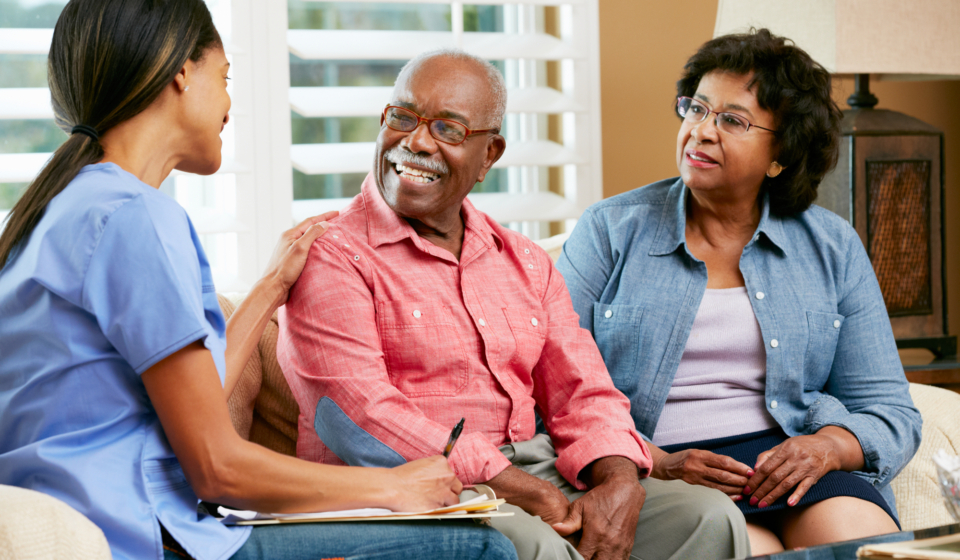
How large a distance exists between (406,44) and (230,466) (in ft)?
5.27

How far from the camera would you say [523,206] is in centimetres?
261

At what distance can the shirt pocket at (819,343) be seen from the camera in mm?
1849

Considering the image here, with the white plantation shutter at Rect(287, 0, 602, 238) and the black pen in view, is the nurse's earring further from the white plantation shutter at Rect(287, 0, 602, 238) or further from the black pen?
the black pen

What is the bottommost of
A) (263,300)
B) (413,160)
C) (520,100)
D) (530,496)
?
(530,496)

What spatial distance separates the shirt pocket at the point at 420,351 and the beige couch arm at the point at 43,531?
Result: 0.63 m

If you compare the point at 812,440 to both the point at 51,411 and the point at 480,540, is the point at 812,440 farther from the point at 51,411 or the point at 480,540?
the point at 51,411

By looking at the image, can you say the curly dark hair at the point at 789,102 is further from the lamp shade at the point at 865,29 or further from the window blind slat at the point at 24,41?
the window blind slat at the point at 24,41

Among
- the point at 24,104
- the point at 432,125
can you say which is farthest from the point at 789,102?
the point at 24,104

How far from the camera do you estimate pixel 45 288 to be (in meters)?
1.05

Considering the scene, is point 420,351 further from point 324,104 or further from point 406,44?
point 406,44

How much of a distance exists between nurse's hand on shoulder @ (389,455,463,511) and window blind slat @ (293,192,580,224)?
1.29m

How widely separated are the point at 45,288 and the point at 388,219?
2.19 feet

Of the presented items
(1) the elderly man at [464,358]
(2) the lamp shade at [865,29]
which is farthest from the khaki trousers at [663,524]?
(2) the lamp shade at [865,29]

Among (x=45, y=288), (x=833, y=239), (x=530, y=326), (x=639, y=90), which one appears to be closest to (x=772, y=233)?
(x=833, y=239)
